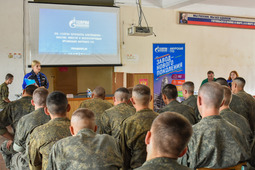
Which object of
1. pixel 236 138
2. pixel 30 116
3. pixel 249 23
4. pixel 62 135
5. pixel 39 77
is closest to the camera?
pixel 236 138

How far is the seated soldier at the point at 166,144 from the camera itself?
1.25 metres

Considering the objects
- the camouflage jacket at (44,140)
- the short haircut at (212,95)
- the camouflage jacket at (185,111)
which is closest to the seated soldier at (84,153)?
the camouflage jacket at (44,140)

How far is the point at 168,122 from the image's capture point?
130cm

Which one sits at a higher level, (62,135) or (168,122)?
(168,122)

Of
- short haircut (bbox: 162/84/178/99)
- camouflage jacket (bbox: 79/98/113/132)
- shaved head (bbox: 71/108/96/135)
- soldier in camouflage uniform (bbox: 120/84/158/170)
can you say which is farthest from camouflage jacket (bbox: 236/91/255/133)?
shaved head (bbox: 71/108/96/135)

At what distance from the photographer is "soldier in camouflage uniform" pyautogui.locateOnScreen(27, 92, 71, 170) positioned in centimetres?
229

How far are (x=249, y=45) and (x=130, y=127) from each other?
8.99 metres

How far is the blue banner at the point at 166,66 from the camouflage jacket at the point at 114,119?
5.07 meters

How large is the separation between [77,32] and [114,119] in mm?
4627

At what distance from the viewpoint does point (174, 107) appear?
3498mm

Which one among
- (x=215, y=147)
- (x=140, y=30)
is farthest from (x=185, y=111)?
(x=140, y=30)

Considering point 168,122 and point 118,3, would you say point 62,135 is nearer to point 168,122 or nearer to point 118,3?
point 168,122

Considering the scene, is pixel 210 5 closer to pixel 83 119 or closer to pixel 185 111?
pixel 185 111

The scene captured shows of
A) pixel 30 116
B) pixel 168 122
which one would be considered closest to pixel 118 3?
pixel 30 116
